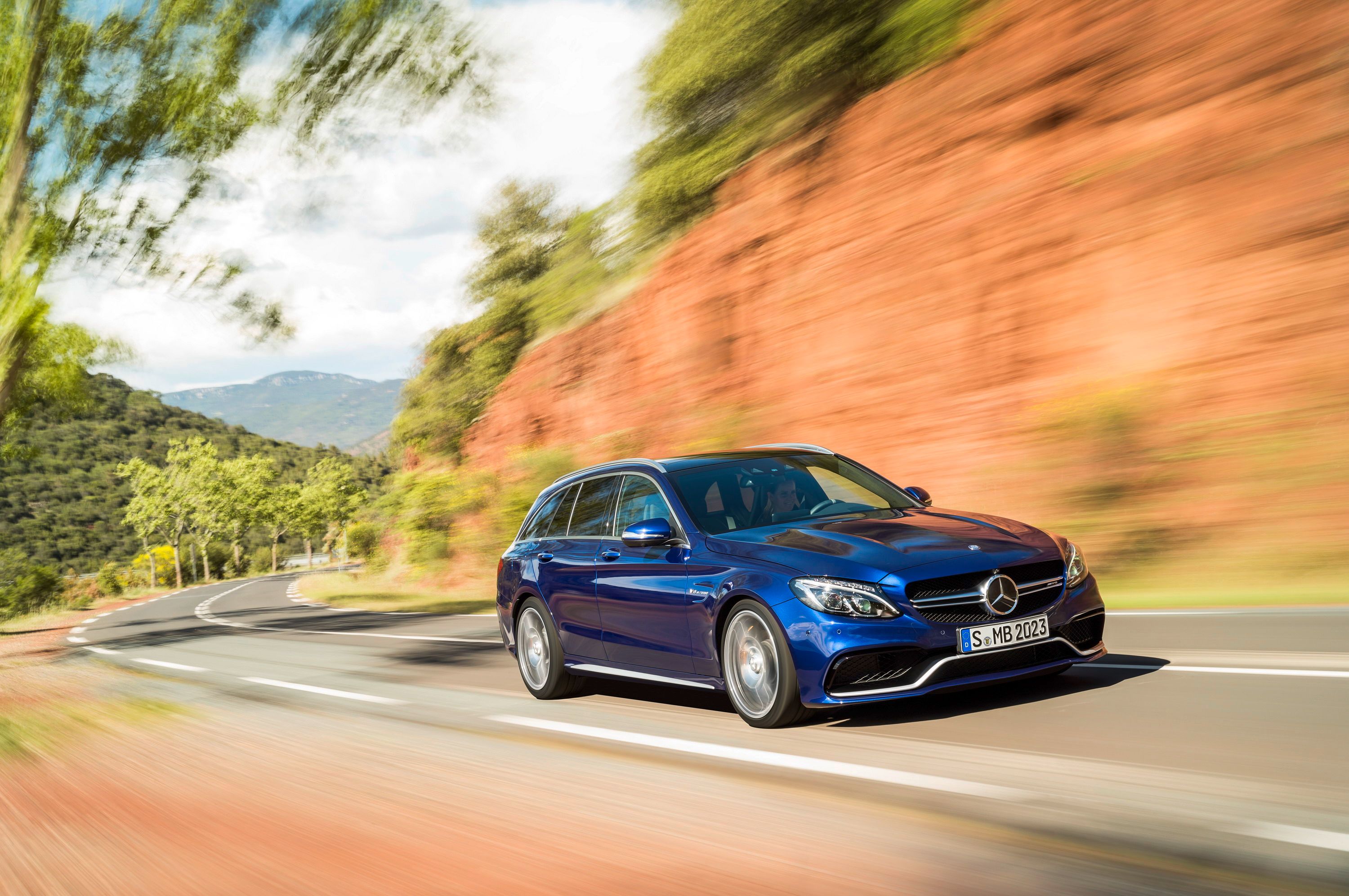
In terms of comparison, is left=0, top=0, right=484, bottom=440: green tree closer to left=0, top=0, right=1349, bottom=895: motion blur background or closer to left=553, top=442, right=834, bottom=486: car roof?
left=0, top=0, right=1349, bottom=895: motion blur background

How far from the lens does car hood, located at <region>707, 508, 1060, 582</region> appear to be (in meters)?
5.68

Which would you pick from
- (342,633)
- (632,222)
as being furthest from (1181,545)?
(632,222)

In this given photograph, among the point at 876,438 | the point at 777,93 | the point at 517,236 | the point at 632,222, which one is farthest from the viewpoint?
the point at 517,236

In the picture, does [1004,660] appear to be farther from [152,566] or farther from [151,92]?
[152,566]

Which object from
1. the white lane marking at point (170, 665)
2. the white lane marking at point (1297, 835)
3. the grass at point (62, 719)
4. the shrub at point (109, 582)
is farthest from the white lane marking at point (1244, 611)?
the shrub at point (109, 582)

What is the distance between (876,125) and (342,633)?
1310 centimetres

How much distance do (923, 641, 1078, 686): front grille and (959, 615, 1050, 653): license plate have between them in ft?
0.11

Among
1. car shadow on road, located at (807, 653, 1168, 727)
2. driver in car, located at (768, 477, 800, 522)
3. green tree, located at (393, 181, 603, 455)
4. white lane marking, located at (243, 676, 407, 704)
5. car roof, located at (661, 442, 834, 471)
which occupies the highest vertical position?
green tree, located at (393, 181, 603, 455)

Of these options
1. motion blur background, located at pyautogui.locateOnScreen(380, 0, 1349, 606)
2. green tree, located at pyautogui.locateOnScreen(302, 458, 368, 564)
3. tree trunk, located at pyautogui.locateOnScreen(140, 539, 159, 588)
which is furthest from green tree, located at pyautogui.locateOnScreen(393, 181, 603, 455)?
green tree, located at pyautogui.locateOnScreen(302, 458, 368, 564)

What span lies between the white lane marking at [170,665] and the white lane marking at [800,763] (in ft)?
27.2

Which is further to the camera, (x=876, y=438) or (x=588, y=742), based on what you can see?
(x=876, y=438)

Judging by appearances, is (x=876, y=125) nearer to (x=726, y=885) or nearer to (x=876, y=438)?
(x=876, y=438)

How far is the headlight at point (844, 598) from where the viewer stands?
553cm

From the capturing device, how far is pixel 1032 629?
569 centimetres
